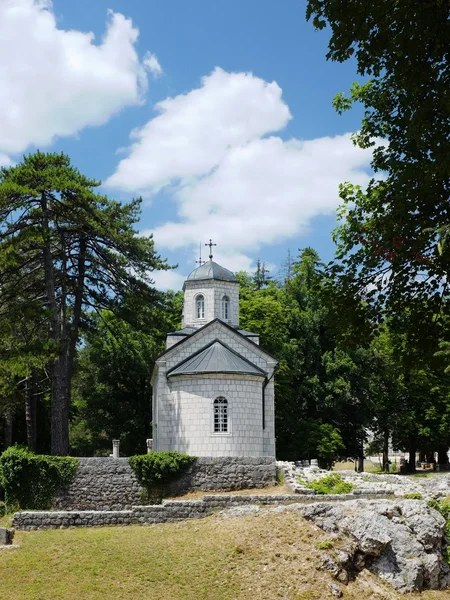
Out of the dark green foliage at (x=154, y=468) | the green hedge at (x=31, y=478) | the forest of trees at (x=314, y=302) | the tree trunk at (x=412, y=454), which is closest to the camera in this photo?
the forest of trees at (x=314, y=302)

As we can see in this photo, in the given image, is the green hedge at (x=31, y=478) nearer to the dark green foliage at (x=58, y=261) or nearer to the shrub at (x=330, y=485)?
the dark green foliage at (x=58, y=261)

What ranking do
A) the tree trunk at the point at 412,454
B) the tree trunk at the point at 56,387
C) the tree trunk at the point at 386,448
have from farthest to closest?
the tree trunk at the point at 386,448
the tree trunk at the point at 412,454
the tree trunk at the point at 56,387

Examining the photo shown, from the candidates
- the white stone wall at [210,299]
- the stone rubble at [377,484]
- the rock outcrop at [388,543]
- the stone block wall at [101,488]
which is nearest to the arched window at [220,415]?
the stone rubble at [377,484]

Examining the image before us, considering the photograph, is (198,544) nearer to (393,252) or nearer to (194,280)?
(393,252)

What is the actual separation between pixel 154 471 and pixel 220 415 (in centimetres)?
408

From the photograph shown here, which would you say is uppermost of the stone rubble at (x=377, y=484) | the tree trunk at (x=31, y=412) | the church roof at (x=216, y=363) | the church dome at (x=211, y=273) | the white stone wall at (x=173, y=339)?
the church dome at (x=211, y=273)

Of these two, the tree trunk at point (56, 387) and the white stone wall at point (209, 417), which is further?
the tree trunk at point (56, 387)

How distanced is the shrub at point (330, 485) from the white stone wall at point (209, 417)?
4.11 m

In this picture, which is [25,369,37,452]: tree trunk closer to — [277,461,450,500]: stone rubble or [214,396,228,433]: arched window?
[214,396,228,433]: arched window

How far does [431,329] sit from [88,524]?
12.2 m

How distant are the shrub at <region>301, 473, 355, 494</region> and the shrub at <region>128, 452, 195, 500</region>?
450cm

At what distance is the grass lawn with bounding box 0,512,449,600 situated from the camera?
44.1ft

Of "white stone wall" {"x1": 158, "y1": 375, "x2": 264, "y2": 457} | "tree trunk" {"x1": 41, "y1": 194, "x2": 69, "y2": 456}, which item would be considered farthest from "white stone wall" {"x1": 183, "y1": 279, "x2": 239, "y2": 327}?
"tree trunk" {"x1": 41, "y1": 194, "x2": 69, "y2": 456}

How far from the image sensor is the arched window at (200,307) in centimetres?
3194
